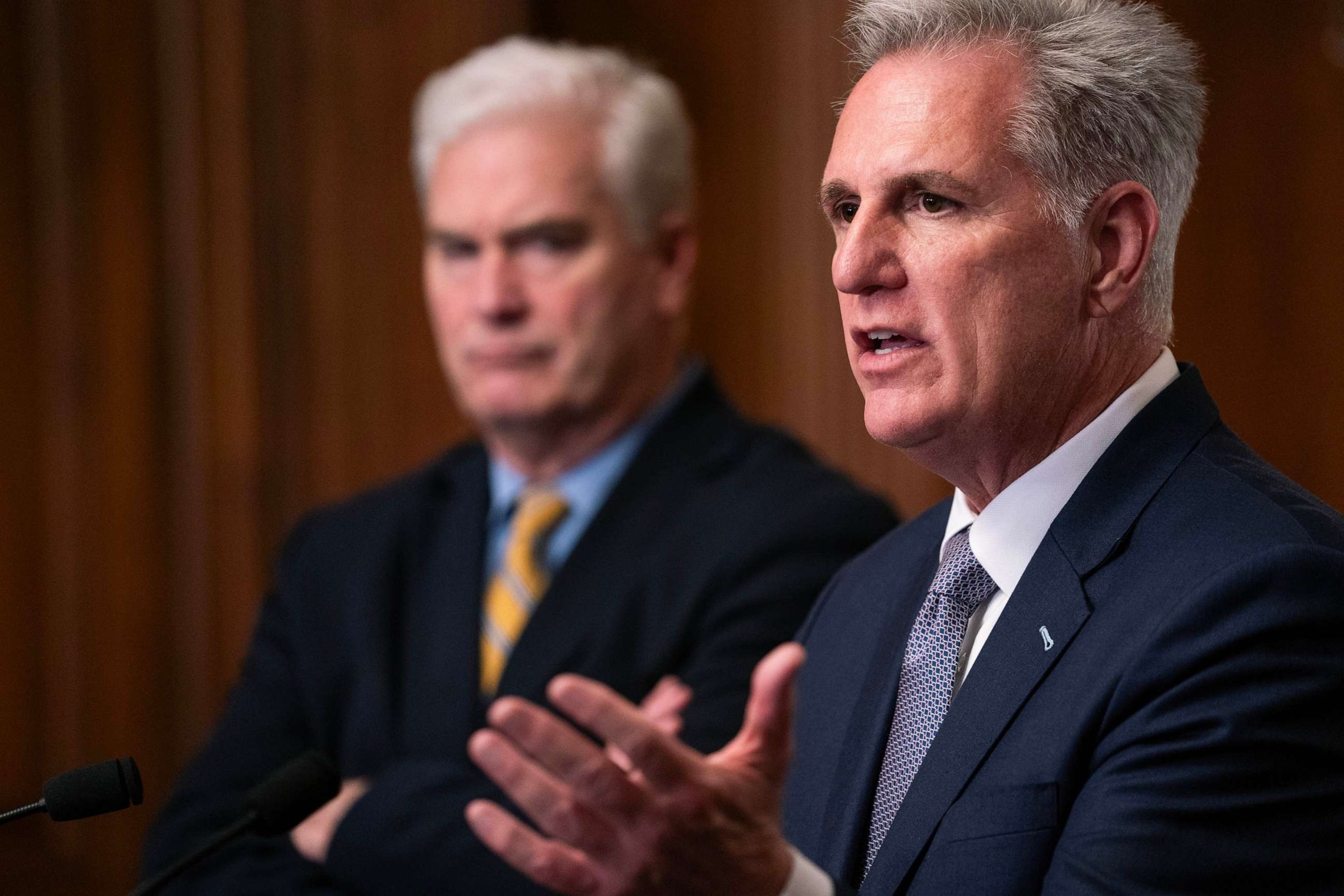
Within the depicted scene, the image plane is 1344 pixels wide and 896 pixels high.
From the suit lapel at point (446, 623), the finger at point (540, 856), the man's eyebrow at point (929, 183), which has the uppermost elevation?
the man's eyebrow at point (929, 183)

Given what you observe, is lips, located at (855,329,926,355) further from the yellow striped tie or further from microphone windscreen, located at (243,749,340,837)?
the yellow striped tie

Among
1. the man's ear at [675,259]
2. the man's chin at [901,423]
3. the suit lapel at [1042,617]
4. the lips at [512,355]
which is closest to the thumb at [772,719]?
the suit lapel at [1042,617]

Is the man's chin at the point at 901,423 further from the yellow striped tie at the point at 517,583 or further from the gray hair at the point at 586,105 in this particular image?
the gray hair at the point at 586,105

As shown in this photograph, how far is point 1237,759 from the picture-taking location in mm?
1231

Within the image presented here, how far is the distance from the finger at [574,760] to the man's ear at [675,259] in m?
1.73

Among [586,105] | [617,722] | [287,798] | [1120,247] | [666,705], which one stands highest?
[586,105]

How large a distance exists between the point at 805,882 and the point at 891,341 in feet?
1.83

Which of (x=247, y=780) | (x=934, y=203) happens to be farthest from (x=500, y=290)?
(x=934, y=203)

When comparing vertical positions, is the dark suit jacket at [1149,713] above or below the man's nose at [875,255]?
below

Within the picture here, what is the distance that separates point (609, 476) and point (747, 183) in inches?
59.0

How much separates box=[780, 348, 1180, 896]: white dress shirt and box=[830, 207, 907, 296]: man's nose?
0.24 meters

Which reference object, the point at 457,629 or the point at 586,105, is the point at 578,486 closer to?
the point at 457,629

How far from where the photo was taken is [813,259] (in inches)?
149

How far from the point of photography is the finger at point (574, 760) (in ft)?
3.72
